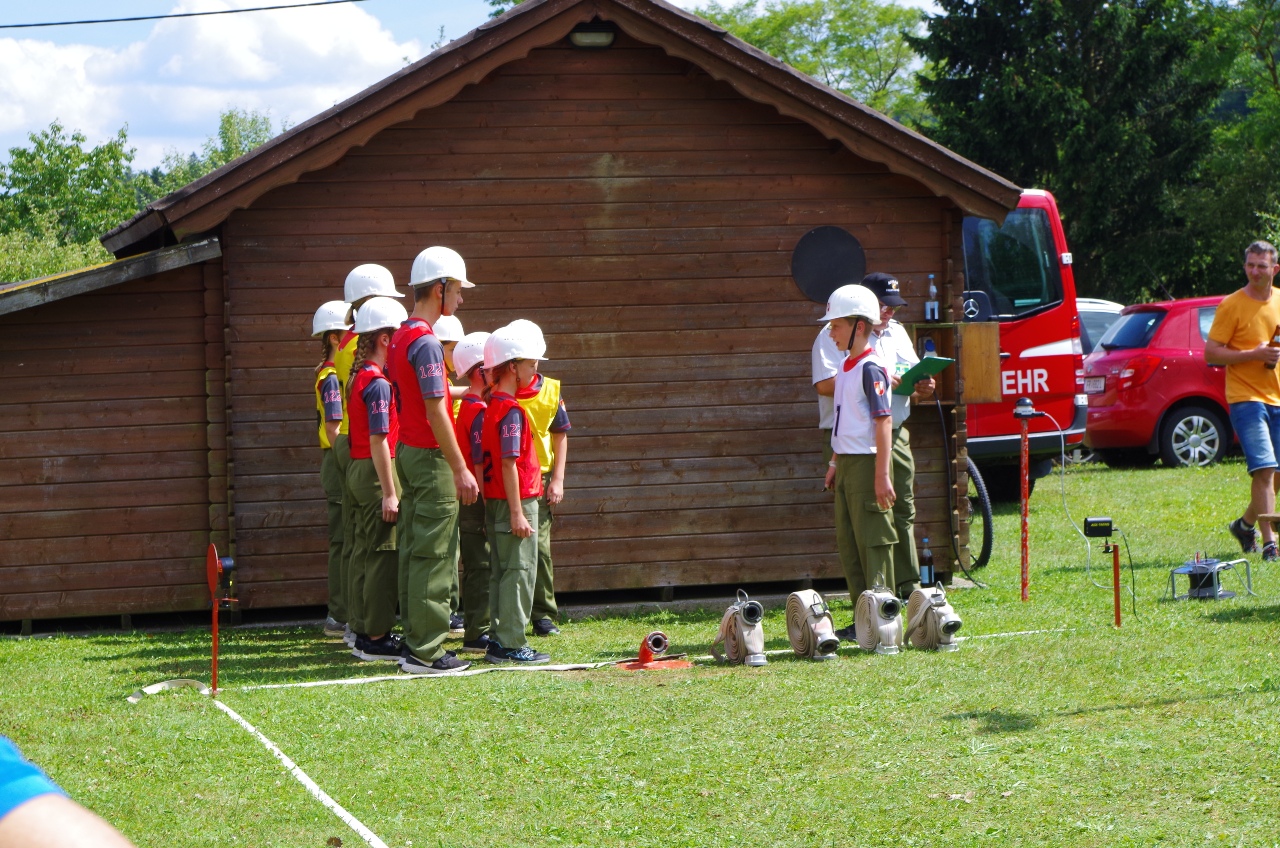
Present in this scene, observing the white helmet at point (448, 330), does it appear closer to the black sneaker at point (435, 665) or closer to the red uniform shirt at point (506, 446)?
the red uniform shirt at point (506, 446)

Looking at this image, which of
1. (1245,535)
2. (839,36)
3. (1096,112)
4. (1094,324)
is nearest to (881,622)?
(1245,535)

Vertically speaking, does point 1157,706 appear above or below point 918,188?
below

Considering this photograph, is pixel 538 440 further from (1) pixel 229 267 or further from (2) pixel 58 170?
(2) pixel 58 170

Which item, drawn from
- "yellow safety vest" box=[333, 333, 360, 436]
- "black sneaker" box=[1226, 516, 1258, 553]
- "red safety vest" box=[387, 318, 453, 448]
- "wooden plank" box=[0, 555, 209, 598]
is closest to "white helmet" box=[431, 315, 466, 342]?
"yellow safety vest" box=[333, 333, 360, 436]

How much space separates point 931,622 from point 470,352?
3327mm

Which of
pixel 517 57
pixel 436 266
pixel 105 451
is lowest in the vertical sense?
pixel 105 451

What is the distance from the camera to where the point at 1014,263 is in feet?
50.3

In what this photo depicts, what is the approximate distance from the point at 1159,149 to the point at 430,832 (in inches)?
1459

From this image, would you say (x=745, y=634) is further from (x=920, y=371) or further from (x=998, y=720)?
(x=920, y=371)

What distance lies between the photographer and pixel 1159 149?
37969 millimetres

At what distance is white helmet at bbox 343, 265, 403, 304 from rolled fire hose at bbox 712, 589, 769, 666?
318 centimetres

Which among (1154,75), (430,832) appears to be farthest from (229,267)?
(1154,75)

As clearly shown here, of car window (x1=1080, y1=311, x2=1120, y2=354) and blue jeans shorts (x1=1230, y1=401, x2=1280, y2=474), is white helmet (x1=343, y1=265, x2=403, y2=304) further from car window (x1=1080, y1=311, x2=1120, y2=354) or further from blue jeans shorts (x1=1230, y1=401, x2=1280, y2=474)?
car window (x1=1080, y1=311, x2=1120, y2=354)

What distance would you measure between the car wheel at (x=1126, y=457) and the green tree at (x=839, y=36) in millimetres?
35107
